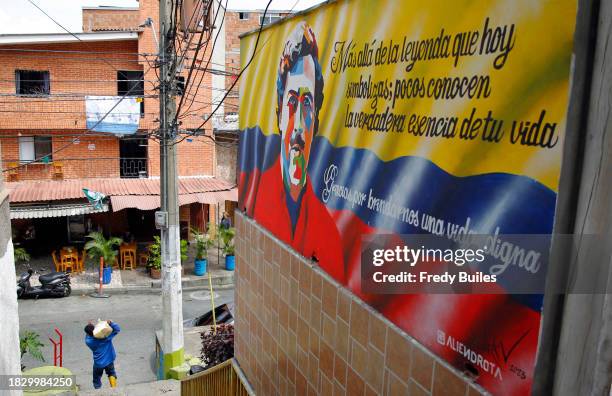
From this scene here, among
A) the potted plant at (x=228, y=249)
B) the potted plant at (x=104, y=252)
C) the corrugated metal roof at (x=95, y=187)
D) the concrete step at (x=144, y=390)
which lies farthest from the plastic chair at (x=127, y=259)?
the concrete step at (x=144, y=390)

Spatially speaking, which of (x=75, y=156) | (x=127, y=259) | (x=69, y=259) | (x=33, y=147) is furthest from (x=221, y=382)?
(x=33, y=147)

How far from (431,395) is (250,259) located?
289cm

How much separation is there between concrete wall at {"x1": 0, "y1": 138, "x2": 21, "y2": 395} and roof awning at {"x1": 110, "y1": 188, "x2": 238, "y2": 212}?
1089 centimetres

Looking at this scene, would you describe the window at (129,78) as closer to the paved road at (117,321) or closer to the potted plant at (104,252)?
the potted plant at (104,252)

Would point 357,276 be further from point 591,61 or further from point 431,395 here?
point 591,61

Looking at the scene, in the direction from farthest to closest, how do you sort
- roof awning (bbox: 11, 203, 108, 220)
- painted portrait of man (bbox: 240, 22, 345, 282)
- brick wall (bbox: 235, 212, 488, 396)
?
1. roof awning (bbox: 11, 203, 108, 220)
2. painted portrait of man (bbox: 240, 22, 345, 282)
3. brick wall (bbox: 235, 212, 488, 396)

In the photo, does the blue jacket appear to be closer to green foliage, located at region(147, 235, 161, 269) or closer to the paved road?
the paved road

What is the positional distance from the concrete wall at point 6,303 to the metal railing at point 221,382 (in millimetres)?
2062

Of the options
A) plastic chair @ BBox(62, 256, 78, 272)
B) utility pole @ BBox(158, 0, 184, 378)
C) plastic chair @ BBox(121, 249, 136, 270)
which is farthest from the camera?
plastic chair @ BBox(121, 249, 136, 270)

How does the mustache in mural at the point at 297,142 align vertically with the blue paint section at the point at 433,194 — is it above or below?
above

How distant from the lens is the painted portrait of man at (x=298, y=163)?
349 cm

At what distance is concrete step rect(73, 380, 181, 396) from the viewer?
8922 millimetres

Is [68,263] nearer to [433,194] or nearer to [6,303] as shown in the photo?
[6,303]

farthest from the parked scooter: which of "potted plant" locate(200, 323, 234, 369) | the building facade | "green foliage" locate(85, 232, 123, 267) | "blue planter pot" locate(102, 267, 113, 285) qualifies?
"potted plant" locate(200, 323, 234, 369)
